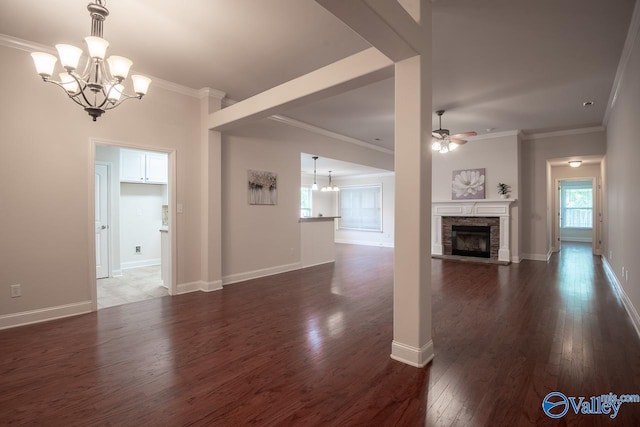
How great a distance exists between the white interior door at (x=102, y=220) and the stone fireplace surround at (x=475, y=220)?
274 inches

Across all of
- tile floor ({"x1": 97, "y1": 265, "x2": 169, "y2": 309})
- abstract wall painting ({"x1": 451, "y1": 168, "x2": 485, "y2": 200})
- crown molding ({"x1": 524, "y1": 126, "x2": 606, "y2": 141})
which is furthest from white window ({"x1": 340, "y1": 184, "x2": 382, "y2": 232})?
tile floor ({"x1": 97, "y1": 265, "x2": 169, "y2": 309})

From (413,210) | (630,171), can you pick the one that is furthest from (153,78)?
(630,171)

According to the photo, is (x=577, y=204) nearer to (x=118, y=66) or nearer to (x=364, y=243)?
(x=364, y=243)

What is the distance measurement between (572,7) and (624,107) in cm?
187

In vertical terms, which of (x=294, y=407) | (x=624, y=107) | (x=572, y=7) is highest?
(x=572, y=7)

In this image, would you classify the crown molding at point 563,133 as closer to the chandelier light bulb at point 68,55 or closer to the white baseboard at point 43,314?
the chandelier light bulb at point 68,55

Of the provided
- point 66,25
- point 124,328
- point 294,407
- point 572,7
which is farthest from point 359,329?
point 66,25

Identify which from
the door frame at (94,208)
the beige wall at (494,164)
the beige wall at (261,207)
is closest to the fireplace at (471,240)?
the beige wall at (494,164)

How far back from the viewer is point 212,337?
287 cm

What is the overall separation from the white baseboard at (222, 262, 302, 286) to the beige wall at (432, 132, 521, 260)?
168 inches

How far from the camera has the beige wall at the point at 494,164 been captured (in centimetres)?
673

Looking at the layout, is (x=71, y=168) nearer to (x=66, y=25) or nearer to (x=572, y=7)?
(x=66, y=25)

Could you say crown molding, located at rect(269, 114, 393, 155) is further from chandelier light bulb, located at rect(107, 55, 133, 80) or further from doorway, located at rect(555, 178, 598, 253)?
doorway, located at rect(555, 178, 598, 253)

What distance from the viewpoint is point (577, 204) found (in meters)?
11.0
